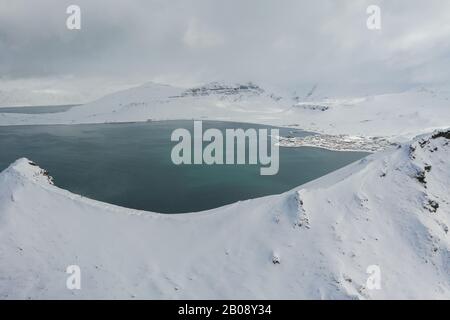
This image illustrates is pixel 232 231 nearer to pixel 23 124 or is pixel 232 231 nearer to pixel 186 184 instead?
pixel 186 184

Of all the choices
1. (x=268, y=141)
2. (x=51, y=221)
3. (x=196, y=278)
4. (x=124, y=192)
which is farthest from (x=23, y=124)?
(x=196, y=278)

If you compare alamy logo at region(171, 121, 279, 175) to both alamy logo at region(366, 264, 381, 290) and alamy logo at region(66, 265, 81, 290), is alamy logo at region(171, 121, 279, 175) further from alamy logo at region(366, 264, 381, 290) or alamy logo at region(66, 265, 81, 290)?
alamy logo at region(66, 265, 81, 290)

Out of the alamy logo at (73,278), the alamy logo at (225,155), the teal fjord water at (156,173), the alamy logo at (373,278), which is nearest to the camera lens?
the alamy logo at (73,278)

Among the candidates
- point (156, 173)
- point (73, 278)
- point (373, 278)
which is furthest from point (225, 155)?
point (73, 278)

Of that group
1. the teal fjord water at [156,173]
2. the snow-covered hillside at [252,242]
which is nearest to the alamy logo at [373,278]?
the snow-covered hillside at [252,242]

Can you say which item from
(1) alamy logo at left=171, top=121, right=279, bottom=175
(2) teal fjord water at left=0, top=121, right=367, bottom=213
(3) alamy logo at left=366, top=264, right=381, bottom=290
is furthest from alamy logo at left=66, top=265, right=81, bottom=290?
(1) alamy logo at left=171, top=121, right=279, bottom=175

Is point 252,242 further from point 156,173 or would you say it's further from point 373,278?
point 156,173

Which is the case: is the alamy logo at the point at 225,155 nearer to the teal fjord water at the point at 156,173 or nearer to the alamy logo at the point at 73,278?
the teal fjord water at the point at 156,173
